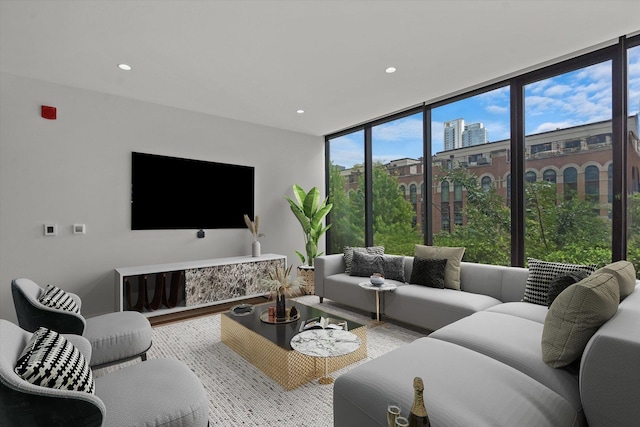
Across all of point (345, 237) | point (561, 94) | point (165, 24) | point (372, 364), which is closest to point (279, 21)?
point (165, 24)

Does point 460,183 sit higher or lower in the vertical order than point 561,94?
lower

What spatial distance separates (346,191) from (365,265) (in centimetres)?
184

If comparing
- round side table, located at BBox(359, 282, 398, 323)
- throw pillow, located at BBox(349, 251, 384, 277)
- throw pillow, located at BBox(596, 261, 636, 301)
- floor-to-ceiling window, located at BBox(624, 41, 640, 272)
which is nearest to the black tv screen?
throw pillow, located at BBox(349, 251, 384, 277)

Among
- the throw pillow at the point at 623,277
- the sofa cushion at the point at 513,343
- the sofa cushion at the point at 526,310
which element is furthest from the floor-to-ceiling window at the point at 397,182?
the throw pillow at the point at 623,277

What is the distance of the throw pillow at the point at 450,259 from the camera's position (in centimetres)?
330

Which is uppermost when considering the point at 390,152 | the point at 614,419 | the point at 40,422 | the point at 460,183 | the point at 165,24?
the point at 165,24

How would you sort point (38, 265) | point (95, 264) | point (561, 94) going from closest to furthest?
1. point (561, 94)
2. point (38, 265)
3. point (95, 264)

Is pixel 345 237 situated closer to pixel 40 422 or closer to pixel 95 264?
pixel 95 264

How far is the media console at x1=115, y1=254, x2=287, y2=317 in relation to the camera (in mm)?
3568

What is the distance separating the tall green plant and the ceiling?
5.77ft

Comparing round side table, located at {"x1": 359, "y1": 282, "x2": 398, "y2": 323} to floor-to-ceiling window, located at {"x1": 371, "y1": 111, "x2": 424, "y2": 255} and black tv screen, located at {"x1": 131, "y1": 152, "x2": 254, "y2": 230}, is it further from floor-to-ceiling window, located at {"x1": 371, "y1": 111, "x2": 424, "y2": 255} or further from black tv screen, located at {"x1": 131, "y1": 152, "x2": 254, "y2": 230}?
black tv screen, located at {"x1": 131, "y1": 152, "x2": 254, "y2": 230}

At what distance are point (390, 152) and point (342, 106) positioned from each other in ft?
3.47

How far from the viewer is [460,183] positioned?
3.88 metres

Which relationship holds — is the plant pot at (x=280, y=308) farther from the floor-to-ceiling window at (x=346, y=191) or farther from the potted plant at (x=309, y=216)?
the floor-to-ceiling window at (x=346, y=191)
